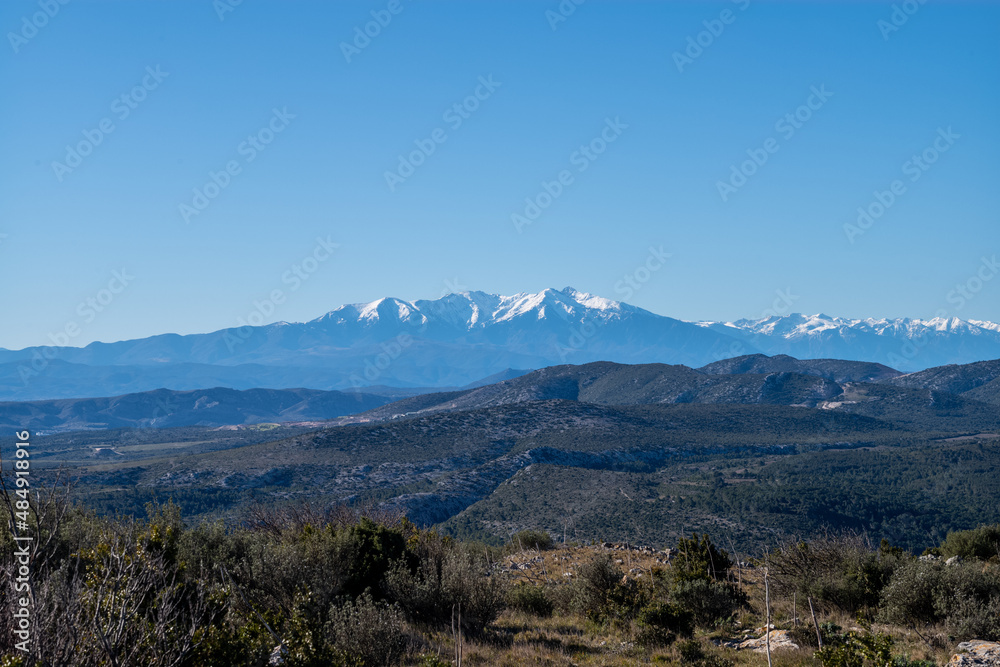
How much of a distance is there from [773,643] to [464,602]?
701 cm

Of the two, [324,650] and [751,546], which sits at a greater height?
[324,650]

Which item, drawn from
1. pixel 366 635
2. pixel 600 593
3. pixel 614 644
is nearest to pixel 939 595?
pixel 614 644

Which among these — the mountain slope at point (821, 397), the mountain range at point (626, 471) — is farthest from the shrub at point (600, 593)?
the mountain slope at point (821, 397)

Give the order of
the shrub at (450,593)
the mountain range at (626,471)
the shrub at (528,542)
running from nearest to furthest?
the shrub at (450,593)
the shrub at (528,542)
the mountain range at (626,471)

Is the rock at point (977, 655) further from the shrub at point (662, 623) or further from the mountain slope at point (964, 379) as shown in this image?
the mountain slope at point (964, 379)

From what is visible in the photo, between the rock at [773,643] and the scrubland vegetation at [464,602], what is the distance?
0.45 ft

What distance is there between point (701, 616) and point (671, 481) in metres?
71.9

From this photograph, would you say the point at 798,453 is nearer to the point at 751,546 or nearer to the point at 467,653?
the point at 751,546

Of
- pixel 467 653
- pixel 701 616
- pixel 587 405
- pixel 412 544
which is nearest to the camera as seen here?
pixel 467 653

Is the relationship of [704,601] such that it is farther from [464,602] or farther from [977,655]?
[977,655]

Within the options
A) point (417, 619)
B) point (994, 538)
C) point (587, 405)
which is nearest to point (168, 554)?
point (417, 619)

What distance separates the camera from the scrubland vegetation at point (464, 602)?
30.2ft

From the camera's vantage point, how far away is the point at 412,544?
19.1 meters

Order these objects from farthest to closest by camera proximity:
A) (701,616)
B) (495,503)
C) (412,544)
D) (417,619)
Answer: (495,503) < (412,544) < (701,616) < (417,619)
